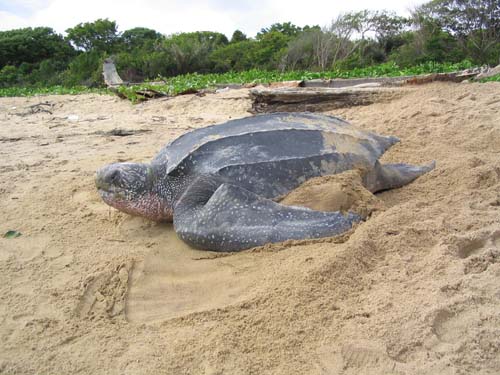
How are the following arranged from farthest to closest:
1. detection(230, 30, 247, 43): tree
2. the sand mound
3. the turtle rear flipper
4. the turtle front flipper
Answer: detection(230, 30, 247, 43): tree → the turtle rear flipper → the sand mound → the turtle front flipper

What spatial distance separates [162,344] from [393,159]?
7.11 feet

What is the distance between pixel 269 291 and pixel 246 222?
0.48 metres

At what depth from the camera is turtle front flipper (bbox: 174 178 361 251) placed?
1.70 meters

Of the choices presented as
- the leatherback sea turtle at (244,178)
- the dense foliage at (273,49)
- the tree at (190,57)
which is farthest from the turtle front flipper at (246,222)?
the tree at (190,57)

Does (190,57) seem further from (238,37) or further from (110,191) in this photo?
(110,191)

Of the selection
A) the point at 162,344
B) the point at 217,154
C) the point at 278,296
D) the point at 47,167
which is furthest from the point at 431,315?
the point at 47,167

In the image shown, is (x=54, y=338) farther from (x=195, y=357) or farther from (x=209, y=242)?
(x=209, y=242)

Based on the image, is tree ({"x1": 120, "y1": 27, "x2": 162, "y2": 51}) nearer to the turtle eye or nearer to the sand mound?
the turtle eye

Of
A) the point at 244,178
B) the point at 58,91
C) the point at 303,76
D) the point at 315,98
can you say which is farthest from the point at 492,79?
the point at 58,91

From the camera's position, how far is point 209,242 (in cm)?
177

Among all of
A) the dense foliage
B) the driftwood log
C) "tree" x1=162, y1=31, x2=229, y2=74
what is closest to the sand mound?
the driftwood log

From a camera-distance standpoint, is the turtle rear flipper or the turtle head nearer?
the turtle head

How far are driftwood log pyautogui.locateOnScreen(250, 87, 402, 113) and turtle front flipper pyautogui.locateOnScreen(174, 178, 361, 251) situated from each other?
9.27 ft

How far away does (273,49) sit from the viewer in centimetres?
2102
